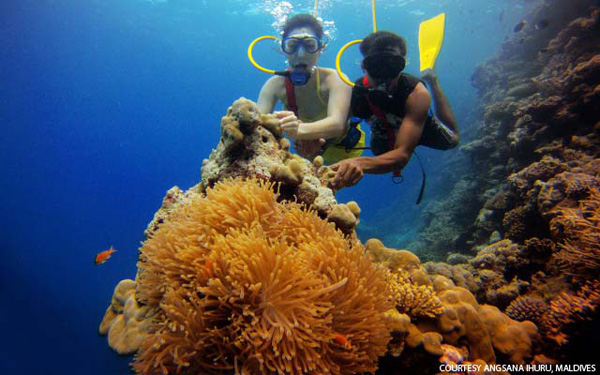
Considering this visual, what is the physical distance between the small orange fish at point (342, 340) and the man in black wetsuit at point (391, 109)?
1625 millimetres

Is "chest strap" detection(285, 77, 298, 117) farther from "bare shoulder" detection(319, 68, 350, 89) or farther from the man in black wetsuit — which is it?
the man in black wetsuit

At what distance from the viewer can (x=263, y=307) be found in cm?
139

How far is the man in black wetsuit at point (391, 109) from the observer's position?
10.6 ft

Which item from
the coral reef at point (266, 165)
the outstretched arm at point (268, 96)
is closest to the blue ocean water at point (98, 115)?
the coral reef at point (266, 165)

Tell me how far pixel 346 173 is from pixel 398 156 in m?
0.96

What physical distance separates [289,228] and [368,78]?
3.20 metres

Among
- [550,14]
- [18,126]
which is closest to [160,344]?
[550,14]

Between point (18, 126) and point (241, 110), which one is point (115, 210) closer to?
point (18, 126)

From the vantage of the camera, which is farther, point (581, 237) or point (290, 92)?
point (290, 92)

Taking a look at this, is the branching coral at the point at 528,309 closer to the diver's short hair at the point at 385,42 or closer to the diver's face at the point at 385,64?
the diver's face at the point at 385,64

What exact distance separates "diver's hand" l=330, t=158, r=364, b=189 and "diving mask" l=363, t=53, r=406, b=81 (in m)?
1.68

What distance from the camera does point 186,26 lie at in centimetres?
3231

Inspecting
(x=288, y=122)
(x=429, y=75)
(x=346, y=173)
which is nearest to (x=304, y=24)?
(x=429, y=75)

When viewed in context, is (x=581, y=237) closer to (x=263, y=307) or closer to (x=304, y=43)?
(x=263, y=307)
